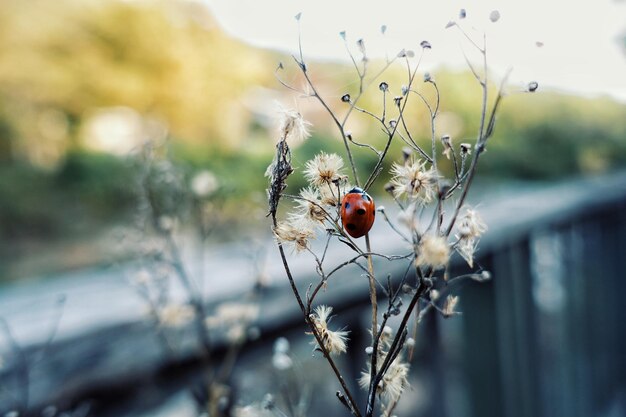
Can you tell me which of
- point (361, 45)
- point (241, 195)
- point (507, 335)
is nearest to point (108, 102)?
point (241, 195)

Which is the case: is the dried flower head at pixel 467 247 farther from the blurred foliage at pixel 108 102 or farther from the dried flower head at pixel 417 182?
the blurred foliage at pixel 108 102

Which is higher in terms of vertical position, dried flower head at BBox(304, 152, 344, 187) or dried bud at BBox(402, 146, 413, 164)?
dried bud at BBox(402, 146, 413, 164)

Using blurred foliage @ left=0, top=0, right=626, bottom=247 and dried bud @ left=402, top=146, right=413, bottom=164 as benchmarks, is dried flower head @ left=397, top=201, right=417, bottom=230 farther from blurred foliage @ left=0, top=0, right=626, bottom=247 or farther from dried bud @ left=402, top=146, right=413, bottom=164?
blurred foliage @ left=0, top=0, right=626, bottom=247

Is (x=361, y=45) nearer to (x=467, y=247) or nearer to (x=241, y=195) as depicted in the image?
(x=467, y=247)

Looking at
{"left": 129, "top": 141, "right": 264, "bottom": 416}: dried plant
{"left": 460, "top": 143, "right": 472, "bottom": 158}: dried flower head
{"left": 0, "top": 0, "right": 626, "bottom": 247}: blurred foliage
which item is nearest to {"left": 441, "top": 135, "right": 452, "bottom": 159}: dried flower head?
{"left": 460, "top": 143, "right": 472, "bottom": 158}: dried flower head

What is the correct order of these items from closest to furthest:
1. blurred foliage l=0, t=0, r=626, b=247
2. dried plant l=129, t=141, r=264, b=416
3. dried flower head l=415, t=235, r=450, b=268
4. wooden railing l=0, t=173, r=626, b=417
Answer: dried flower head l=415, t=235, r=450, b=268 → dried plant l=129, t=141, r=264, b=416 → wooden railing l=0, t=173, r=626, b=417 → blurred foliage l=0, t=0, r=626, b=247

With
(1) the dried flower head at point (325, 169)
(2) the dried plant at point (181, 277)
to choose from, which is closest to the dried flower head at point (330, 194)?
(1) the dried flower head at point (325, 169)
